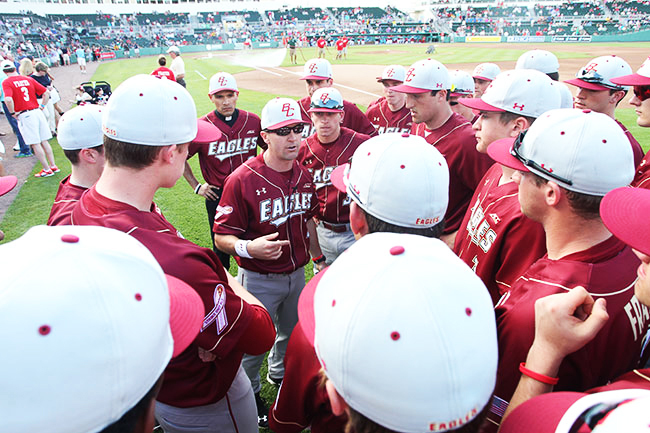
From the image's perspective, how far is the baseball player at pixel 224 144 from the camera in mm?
5352

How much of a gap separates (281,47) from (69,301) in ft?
167

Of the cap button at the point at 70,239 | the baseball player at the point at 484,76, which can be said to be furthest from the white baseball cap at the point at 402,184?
the baseball player at the point at 484,76

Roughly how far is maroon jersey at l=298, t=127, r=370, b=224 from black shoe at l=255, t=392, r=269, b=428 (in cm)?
208

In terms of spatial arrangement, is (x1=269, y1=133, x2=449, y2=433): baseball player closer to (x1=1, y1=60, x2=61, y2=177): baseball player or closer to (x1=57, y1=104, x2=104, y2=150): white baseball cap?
(x1=57, y1=104, x2=104, y2=150): white baseball cap

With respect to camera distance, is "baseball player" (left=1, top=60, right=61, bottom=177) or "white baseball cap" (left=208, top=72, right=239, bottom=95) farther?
"baseball player" (left=1, top=60, right=61, bottom=177)

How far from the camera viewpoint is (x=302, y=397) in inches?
68.6

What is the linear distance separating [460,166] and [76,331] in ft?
12.3

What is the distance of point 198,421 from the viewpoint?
2.30 metres

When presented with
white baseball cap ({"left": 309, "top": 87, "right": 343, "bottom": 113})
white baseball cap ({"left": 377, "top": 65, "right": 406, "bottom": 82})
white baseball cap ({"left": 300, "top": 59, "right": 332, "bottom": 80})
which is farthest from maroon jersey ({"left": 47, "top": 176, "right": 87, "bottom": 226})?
white baseball cap ({"left": 377, "top": 65, "right": 406, "bottom": 82})

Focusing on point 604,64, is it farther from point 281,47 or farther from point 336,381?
point 281,47

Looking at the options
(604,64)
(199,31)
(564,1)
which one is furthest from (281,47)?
(604,64)

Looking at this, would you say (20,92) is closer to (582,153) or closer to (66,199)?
(66,199)

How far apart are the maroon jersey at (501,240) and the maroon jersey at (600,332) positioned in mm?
532

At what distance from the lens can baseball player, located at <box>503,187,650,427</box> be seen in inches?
59.6
